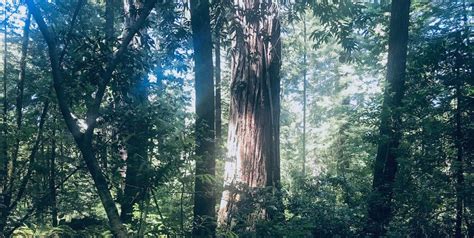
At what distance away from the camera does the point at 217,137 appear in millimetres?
6086

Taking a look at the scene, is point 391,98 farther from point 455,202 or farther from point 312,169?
point 312,169

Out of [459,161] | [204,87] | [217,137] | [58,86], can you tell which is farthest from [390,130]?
[58,86]

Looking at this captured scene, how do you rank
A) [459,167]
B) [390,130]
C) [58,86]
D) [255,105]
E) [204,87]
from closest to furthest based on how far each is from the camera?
[58,86] < [204,87] < [255,105] < [459,167] < [390,130]

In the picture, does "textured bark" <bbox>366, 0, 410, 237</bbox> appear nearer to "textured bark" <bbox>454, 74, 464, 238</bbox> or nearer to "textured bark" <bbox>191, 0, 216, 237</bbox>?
"textured bark" <bbox>454, 74, 464, 238</bbox>

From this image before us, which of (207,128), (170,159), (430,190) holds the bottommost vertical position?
(430,190)

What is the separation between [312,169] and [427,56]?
21383mm

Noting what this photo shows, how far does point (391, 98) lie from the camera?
668 cm

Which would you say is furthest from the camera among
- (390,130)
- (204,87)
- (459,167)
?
(390,130)

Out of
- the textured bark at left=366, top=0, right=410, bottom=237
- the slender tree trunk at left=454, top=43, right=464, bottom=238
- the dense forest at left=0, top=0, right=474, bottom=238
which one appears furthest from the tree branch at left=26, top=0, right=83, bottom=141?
the slender tree trunk at left=454, top=43, right=464, bottom=238

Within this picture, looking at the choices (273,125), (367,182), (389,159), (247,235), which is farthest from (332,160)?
(247,235)

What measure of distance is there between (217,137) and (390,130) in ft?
9.82

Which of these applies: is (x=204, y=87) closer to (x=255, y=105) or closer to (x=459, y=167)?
(x=255, y=105)

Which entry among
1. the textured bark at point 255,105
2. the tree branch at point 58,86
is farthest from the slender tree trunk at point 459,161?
the tree branch at point 58,86

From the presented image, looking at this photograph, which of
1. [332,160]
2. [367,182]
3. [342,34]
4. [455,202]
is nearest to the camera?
[342,34]
